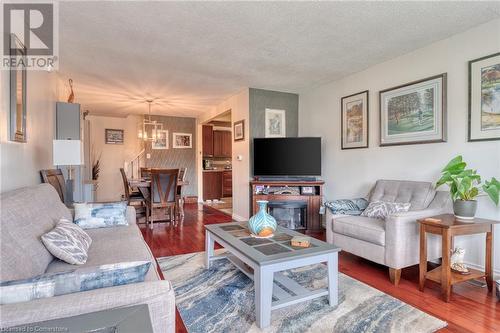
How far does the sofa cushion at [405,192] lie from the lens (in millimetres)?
2756

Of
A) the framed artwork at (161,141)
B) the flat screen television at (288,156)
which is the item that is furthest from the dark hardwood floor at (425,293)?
the framed artwork at (161,141)

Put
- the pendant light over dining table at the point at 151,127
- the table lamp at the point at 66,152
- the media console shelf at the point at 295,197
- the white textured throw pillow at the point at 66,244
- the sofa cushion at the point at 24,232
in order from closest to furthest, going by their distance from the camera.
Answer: the sofa cushion at the point at 24,232, the white textured throw pillow at the point at 66,244, the table lamp at the point at 66,152, the media console shelf at the point at 295,197, the pendant light over dining table at the point at 151,127

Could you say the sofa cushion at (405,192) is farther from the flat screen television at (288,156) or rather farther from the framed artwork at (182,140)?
the framed artwork at (182,140)

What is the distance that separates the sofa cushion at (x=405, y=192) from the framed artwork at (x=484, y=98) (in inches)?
25.0

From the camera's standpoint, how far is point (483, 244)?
8.29 ft

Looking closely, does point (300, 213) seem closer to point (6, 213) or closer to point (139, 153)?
point (6, 213)

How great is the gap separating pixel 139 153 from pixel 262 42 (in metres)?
5.57

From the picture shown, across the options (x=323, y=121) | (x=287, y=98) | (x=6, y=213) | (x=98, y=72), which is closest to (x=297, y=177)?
(x=323, y=121)

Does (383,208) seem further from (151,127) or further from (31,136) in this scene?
(151,127)

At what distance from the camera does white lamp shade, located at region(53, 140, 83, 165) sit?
120 inches

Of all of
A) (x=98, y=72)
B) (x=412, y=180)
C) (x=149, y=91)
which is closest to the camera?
(x=412, y=180)

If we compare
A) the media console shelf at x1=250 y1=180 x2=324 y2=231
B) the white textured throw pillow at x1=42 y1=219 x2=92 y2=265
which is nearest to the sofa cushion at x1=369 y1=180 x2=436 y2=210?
the media console shelf at x1=250 y1=180 x2=324 y2=231

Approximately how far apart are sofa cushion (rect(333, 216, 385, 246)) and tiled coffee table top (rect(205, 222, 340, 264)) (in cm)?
71

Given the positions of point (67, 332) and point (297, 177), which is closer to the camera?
point (67, 332)
